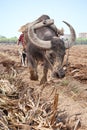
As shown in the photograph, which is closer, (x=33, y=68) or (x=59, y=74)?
(x=59, y=74)

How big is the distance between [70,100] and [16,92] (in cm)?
149

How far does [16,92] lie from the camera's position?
5.41 meters

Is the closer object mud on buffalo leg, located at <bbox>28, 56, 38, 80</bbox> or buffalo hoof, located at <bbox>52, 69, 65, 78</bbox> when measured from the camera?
buffalo hoof, located at <bbox>52, 69, 65, 78</bbox>

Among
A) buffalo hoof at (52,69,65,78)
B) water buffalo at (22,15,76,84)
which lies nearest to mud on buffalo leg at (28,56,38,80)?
water buffalo at (22,15,76,84)

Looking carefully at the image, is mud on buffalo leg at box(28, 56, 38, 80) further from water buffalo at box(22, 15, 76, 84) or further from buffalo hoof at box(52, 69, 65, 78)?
buffalo hoof at box(52, 69, 65, 78)

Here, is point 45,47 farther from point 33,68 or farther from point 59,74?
point 59,74

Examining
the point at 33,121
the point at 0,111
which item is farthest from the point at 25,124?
the point at 0,111

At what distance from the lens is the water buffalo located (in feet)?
27.4

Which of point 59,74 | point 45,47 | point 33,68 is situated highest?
point 45,47

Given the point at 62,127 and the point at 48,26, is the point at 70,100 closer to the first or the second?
the point at 62,127

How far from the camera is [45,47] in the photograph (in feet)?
28.2

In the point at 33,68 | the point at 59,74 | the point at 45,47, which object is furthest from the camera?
the point at 33,68

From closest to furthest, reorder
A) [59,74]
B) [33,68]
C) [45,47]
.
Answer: [59,74] → [45,47] → [33,68]

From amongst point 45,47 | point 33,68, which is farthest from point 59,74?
point 33,68
